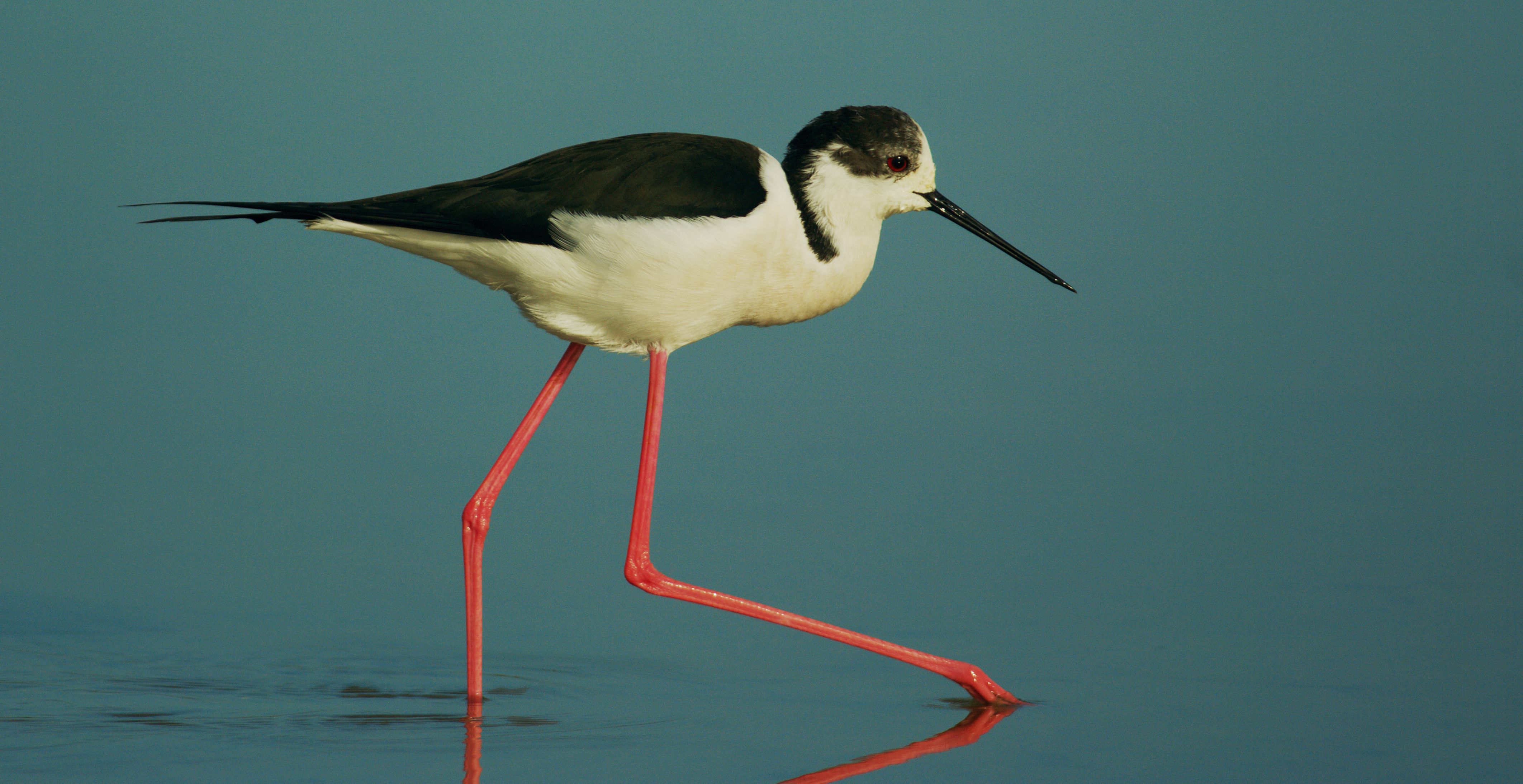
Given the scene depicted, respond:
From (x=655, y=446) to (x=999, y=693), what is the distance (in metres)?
1.33

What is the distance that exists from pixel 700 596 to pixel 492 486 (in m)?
0.78

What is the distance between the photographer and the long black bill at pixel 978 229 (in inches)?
173

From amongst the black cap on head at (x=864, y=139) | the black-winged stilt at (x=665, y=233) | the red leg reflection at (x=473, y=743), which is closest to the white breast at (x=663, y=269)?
the black-winged stilt at (x=665, y=233)

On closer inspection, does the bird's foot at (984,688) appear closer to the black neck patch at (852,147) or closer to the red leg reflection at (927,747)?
the red leg reflection at (927,747)

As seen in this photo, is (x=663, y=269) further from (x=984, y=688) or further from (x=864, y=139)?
(x=984, y=688)

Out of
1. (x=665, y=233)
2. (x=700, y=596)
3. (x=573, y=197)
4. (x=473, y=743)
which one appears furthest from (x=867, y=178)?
(x=473, y=743)

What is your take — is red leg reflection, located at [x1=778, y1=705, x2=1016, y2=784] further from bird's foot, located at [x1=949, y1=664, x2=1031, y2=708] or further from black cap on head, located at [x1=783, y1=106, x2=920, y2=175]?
black cap on head, located at [x1=783, y1=106, x2=920, y2=175]

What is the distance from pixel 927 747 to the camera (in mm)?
3848

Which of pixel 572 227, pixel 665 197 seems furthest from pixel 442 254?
pixel 665 197

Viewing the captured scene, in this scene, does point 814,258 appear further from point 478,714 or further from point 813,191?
point 478,714

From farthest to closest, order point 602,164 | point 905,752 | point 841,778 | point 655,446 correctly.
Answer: point 655,446 < point 602,164 < point 905,752 < point 841,778

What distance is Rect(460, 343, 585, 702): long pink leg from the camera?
4.43m

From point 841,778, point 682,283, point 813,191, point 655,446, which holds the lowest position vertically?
point 841,778

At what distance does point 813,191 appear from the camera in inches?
164
